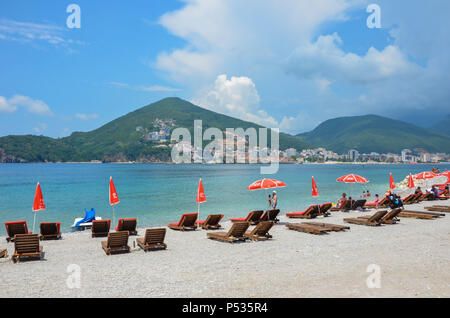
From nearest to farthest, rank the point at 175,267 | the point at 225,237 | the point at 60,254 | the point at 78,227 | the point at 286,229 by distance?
the point at 175,267 < the point at 60,254 < the point at 225,237 < the point at 286,229 < the point at 78,227

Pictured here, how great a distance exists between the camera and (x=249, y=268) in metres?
9.00

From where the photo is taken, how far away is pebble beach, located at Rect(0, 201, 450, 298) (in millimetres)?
7133

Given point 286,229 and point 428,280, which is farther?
point 286,229

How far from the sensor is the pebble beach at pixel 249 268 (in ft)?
23.4

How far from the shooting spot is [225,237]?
13.2 meters

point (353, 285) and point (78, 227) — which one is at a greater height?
point (353, 285)

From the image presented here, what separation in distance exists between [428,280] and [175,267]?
6.14 meters

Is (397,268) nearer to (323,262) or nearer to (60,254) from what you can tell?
(323,262)
